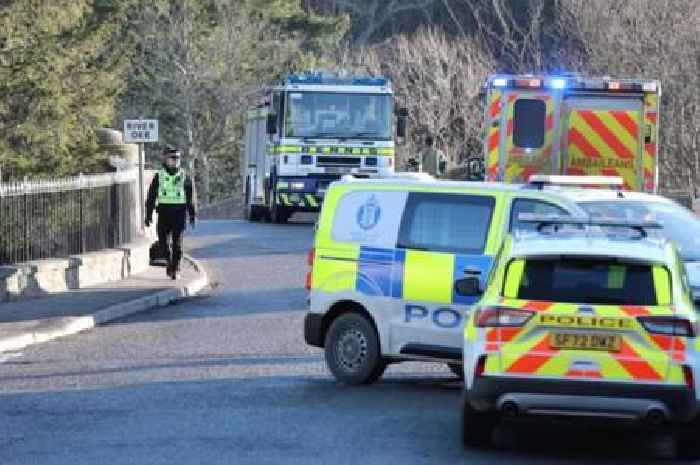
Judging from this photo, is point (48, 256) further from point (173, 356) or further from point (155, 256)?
point (173, 356)

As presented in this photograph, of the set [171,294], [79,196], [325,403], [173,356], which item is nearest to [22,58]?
[79,196]

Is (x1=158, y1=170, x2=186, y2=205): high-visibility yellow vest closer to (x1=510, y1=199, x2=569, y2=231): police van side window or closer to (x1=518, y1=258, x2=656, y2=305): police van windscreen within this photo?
(x1=510, y1=199, x2=569, y2=231): police van side window

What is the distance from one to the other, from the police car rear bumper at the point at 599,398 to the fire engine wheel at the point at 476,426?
0.44 metres

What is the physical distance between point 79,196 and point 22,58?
1043cm

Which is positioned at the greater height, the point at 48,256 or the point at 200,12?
the point at 200,12

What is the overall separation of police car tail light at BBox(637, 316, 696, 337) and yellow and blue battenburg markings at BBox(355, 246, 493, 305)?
3.29 meters

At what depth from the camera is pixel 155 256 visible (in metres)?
26.6

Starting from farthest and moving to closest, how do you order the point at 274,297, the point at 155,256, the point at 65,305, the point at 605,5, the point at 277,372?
the point at 605,5, the point at 155,256, the point at 274,297, the point at 65,305, the point at 277,372

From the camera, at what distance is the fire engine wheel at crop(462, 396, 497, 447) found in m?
11.1

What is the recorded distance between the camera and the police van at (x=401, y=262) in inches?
545

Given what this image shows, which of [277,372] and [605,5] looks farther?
[605,5]

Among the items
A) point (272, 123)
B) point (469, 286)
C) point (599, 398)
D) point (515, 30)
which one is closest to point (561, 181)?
point (469, 286)

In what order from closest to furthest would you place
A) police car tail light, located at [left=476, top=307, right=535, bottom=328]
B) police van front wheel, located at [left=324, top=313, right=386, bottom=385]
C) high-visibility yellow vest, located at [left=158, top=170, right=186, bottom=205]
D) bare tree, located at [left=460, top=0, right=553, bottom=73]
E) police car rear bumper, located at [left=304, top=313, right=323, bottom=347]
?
police car tail light, located at [left=476, top=307, right=535, bottom=328] < police van front wheel, located at [left=324, top=313, right=386, bottom=385] < police car rear bumper, located at [left=304, top=313, right=323, bottom=347] < high-visibility yellow vest, located at [left=158, top=170, right=186, bottom=205] < bare tree, located at [left=460, top=0, right=553, bottom=73]

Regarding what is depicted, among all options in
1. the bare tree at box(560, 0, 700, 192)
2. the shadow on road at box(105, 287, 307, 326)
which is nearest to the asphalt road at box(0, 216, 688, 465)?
the shadow on road at box(105, 287, 307, 326)
